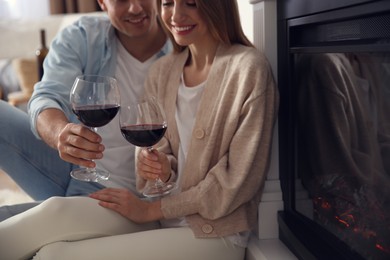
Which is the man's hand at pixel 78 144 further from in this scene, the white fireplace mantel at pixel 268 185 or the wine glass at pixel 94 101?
the white fireplace mantel at pixel 268 185

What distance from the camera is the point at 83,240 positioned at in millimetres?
1416

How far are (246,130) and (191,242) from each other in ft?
1.09

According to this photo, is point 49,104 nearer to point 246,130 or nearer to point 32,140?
point 32,140

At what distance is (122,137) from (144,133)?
50cm

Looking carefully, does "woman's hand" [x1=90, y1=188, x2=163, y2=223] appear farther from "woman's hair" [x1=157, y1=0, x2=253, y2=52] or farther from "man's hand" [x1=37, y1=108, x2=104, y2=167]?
"woman's hair" [x1=157, y1=0, x2=253, y2=52]

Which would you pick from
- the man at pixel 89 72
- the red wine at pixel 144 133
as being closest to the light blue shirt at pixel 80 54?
the man at pixel 89 72

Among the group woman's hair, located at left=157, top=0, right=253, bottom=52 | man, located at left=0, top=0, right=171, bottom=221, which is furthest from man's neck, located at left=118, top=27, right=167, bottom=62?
woman's hair, located at left=157, top=0, right=253, bottom=52

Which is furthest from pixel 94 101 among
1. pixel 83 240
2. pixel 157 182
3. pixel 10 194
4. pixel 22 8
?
pixel 22 8

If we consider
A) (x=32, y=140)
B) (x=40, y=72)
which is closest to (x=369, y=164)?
(x=32, y=140)

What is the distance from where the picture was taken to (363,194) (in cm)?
112

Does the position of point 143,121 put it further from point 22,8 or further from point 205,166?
point 22,8

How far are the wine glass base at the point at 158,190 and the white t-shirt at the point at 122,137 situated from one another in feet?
1.10

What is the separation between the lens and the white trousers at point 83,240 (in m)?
1.38

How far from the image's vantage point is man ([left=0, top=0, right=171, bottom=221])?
174 cm
